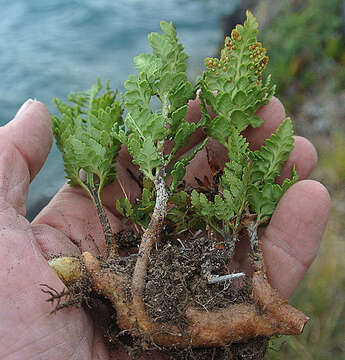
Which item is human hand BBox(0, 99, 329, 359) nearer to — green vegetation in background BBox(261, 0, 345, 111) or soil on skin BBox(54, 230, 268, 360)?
soil on skin BBox(54, 230, 268, 360)

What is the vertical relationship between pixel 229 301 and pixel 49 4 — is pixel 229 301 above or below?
below

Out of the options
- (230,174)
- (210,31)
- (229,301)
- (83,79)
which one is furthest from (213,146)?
(210,31)

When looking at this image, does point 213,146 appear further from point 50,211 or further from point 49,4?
point 49,4

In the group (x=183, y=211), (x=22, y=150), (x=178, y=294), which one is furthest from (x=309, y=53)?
(x=178, y=294)

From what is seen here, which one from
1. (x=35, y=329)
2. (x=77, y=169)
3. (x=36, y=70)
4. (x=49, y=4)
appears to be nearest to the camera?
(x=35, y=329)

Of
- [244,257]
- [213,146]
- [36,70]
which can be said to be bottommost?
[244,257]

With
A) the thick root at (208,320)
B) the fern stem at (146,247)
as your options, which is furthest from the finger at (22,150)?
the fern stem at (146,247)

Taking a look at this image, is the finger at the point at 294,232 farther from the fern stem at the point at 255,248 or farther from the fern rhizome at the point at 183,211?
the fern stem at the point at 255,248
